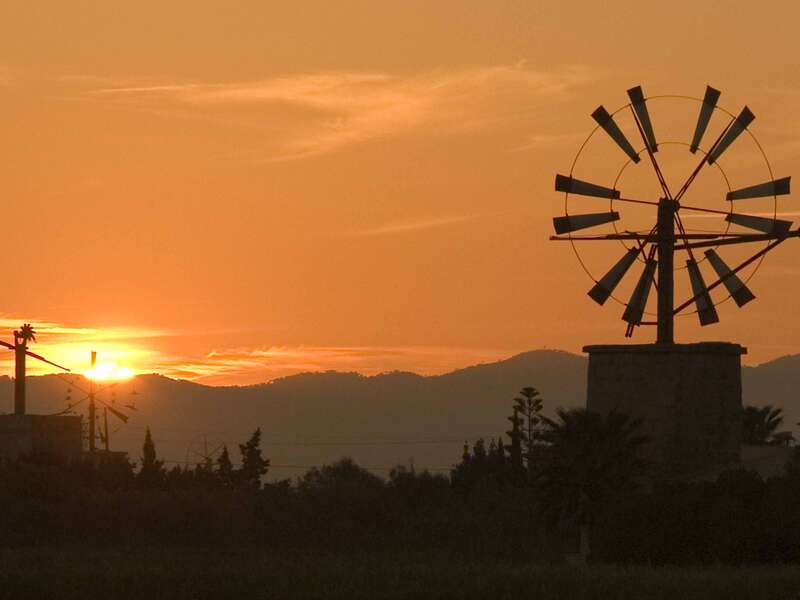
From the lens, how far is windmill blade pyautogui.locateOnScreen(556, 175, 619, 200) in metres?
61.7

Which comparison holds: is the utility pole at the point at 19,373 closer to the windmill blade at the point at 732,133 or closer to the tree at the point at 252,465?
the tree at the point at 252,465

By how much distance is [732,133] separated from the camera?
60562mm

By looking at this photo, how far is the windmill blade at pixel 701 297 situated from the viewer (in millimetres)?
60531

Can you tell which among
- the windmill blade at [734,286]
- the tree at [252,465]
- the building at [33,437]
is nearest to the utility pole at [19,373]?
the building at [33,437]

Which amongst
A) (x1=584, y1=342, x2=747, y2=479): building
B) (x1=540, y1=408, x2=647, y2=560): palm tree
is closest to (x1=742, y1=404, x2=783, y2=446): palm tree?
(x1=584, y1=342, x2=747, y2=479): building

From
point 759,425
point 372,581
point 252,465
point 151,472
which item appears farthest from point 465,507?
point 252,465

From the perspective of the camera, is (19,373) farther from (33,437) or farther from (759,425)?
(759,425)

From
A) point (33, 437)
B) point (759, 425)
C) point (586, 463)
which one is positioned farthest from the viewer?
point (759, 425)

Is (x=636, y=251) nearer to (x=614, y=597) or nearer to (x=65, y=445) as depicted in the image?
(x=614, y=597)

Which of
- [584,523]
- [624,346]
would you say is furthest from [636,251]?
→ [584,523]

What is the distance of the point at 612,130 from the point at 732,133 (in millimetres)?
3901

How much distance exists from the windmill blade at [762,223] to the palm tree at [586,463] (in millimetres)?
7627

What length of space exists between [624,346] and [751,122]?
8556mm

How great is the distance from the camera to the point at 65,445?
90312mm
